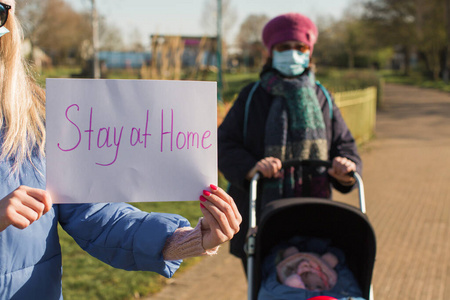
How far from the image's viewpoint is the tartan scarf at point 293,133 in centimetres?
299

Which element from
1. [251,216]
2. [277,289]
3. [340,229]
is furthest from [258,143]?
[277,289]

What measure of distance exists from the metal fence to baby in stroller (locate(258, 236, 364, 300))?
803 centimetres

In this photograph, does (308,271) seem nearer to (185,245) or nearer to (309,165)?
(309,165)

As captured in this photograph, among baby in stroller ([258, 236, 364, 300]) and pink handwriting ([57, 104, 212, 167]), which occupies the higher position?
pink handwriting ([57, 104, 212, 167])

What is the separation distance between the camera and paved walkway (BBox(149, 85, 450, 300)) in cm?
433

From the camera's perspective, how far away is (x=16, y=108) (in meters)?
1.46

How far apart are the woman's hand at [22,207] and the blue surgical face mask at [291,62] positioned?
2160mm

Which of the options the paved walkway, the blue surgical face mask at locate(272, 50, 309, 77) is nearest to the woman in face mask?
the blue surgical face mask at locate(272, 50, 309, 77)

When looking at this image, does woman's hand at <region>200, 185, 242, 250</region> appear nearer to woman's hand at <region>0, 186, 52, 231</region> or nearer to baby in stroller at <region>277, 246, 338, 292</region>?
woman's hand at <region>0, 186, 52, 231</region>

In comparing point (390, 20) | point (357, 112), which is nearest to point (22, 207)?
point (357, 112)

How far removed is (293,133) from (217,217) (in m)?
1.74

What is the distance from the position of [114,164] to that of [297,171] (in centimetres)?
180

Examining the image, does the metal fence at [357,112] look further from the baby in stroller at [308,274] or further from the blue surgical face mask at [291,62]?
the baby in stroller at [308,274]

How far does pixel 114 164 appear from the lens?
144 cm
